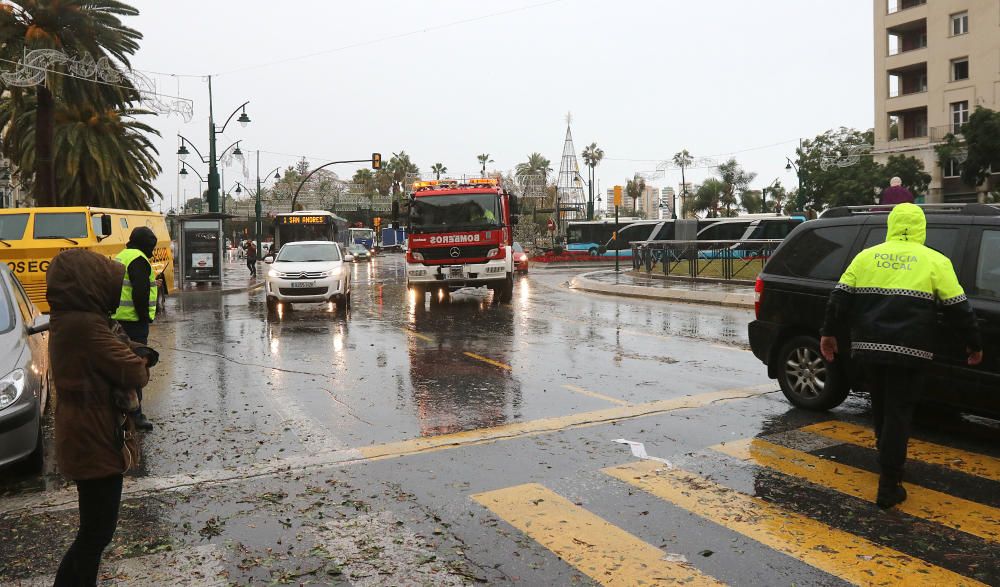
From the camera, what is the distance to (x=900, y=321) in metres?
4.79

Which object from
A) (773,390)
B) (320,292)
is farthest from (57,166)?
(773,390)

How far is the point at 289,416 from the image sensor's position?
7.39 m

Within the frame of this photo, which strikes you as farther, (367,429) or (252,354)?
(252,354)

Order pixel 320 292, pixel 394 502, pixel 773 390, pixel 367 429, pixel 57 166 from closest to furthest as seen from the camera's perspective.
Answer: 1. pixel 394 502
2. pixel 367 429
3. pixel 773 390
4. pixel 320 292
5. pixel 57 166

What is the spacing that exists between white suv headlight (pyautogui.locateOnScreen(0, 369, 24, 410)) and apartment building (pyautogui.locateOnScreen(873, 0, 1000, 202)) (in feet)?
160

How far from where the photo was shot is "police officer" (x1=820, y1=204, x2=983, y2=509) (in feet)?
15.6

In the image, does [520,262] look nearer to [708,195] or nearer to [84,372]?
[84,372]

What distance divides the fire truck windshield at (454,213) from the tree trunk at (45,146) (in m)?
12.8

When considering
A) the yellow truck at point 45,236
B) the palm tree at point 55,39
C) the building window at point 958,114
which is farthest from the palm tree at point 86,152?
the building window at point 958,114

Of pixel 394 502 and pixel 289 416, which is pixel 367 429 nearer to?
pixel 289 416

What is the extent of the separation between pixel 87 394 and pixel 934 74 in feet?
184

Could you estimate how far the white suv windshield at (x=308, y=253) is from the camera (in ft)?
58.5

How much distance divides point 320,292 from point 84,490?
43.8 feet

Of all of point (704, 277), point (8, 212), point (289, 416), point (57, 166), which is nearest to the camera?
point (289, 416)
